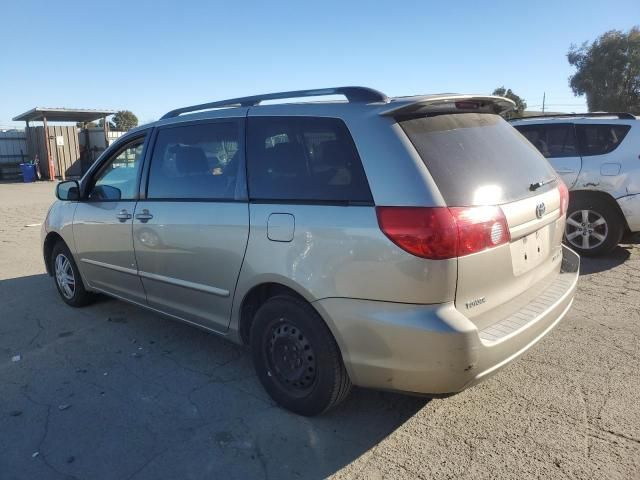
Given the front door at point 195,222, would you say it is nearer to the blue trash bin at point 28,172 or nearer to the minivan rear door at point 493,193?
the minivan rear door at point 493,193

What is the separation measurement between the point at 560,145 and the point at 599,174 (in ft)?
2.19

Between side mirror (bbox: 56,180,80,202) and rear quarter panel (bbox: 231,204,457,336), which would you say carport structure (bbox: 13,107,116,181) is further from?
rear quarter panel (bbox: 231,204,457,336)

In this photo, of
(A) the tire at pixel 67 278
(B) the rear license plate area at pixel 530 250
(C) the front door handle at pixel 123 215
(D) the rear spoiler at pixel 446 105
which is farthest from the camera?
(A) the tire at pixel 67 278

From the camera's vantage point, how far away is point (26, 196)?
17.0 metres

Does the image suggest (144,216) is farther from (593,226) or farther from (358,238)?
(593,226)

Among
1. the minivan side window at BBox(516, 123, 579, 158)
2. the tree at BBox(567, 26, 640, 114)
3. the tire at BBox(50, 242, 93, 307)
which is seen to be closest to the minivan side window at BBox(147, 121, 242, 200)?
the tire at BBox(50, 242, 93, 307)

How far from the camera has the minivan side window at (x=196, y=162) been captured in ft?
11.1

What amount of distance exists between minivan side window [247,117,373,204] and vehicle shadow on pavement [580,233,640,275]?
418 cm

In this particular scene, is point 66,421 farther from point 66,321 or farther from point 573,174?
point 573,174

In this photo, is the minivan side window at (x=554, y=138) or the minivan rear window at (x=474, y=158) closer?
the minivan rear window at (x=474, y=158)

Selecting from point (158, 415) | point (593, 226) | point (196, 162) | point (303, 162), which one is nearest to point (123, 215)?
point (196, 162)

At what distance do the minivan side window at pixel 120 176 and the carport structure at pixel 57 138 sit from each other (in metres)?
20.2

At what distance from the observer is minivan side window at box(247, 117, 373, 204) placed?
272 centimetres

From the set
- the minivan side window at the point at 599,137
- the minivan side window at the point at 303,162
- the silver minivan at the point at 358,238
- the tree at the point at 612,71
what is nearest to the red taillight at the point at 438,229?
the silver minivan at the point at 358,238
